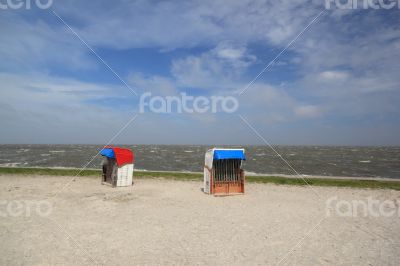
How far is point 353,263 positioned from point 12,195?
55.9ft

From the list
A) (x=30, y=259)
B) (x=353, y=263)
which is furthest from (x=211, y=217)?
(x=30, y=259)

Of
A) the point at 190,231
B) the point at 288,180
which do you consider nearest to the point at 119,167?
A: the point at 190,231

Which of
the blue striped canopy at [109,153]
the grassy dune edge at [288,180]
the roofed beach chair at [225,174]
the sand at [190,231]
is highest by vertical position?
the blue striped canopy at [109,153]

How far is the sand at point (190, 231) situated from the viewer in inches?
342

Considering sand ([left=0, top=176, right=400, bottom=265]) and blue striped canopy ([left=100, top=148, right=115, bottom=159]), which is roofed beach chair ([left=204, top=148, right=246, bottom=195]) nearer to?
sand ([left=0, top=176, right=400, bottom=265])

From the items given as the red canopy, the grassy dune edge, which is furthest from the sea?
the red canopy

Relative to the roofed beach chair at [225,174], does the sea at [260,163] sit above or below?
below

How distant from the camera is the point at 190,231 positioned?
435 inches

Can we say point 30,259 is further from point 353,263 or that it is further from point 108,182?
point 108,182

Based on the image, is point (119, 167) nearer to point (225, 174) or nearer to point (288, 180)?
point (225, 174)

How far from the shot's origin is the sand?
869 centimetres

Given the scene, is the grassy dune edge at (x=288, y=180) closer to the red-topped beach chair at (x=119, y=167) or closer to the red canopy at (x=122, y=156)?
the red-topped beach chair at (x=119, y=167)

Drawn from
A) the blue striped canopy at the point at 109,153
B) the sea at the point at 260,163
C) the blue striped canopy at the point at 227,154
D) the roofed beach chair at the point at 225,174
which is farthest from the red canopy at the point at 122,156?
the sea at the point at 260,163

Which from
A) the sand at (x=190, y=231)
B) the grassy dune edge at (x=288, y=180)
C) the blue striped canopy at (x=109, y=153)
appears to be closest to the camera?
the sand at (x=190, y=231)
